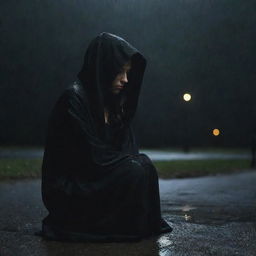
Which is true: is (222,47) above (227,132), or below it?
above

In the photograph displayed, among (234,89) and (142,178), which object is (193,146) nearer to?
(234,89)

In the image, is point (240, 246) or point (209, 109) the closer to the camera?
point (240, 246)

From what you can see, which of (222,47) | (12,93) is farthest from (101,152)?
(222,47)

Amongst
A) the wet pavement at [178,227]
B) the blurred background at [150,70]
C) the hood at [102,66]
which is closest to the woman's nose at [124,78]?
the hood at [102,66]

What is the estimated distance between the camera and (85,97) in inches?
193

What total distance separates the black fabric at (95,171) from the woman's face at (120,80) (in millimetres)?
52

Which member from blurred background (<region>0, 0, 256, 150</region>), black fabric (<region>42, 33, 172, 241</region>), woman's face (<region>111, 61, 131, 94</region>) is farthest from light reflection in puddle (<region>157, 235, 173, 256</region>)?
blurred background (<region>0, 0, 256, 150</region>)

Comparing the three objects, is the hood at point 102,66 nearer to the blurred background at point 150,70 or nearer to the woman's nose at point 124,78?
the woman's nose at point 124,78

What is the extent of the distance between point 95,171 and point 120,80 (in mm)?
997

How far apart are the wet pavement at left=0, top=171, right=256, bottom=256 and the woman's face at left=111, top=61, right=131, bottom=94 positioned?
1.49 meters

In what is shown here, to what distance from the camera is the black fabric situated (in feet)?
15.3

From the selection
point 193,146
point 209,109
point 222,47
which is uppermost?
point 222,47

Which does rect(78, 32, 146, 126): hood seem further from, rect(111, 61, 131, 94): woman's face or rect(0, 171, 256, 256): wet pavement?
rect(0, 171, 256, 256): wet pavement

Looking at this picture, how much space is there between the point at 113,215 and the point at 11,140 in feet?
117
